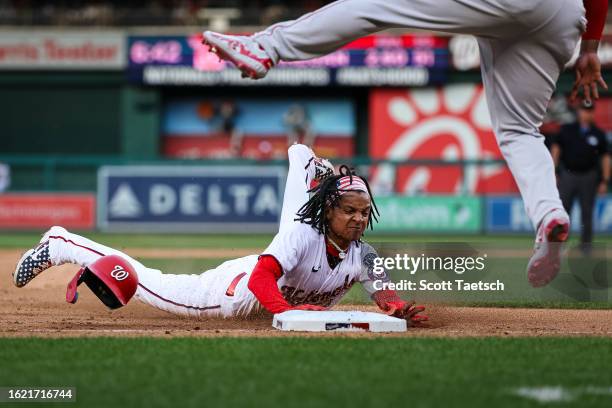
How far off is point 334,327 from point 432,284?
1.27m

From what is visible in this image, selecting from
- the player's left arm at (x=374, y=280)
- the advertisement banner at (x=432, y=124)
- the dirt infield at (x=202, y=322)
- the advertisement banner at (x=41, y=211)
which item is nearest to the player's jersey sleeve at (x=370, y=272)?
the player's left arm at (x=374, y=280)

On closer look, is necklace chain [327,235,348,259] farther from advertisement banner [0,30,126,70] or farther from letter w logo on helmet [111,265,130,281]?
advertisement banner [0,30,126,70]

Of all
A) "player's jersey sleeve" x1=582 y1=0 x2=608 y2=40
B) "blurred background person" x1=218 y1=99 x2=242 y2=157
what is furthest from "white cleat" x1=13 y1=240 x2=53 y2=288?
"blurred background person" x1=218 y1=99 x2=242 y2=157

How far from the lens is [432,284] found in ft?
21.0

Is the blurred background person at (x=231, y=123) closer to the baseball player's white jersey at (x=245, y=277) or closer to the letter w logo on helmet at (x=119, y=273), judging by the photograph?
the baseball player's white jersey at (x=245, y=277)

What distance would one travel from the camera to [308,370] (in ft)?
13.3

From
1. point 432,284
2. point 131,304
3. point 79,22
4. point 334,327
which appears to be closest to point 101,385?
point 334,327

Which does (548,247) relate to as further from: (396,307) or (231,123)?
(231,123)

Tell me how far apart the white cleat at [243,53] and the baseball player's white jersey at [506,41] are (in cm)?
4

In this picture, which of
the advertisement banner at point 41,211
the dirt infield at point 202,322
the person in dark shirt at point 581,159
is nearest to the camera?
the dirt infield at point 202,322

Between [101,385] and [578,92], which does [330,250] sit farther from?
[101,385]

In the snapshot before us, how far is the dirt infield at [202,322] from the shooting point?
17.9ft

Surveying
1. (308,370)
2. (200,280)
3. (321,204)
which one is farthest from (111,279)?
(308,370)

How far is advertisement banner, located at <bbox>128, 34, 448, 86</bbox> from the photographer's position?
24.0 meters
